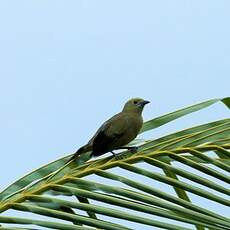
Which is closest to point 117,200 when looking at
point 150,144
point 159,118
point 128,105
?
point 150,144

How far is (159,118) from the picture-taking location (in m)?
3.24

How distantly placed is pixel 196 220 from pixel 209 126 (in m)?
0.71

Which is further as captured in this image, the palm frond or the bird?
the bird

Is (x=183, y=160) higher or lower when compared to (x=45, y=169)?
lower

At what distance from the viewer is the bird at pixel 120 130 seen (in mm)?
4492

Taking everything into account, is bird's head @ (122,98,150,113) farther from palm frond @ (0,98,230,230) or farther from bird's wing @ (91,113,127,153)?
palm frond @ (0,98,230,230)

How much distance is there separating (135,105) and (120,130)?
2.35 ft

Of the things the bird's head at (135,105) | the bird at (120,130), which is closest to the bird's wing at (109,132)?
the bird at (120,130)

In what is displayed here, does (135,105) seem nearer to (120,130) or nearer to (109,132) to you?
(120,130)

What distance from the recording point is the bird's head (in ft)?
18.5

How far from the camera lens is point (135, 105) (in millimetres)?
5895

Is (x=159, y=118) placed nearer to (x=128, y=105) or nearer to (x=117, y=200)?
(x=117, y=200)

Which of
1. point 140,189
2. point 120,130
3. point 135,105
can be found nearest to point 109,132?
point 120,130

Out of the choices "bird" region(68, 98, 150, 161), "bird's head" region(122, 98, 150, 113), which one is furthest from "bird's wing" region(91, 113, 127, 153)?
"bird's head" region(122, 98, 150, 113)
